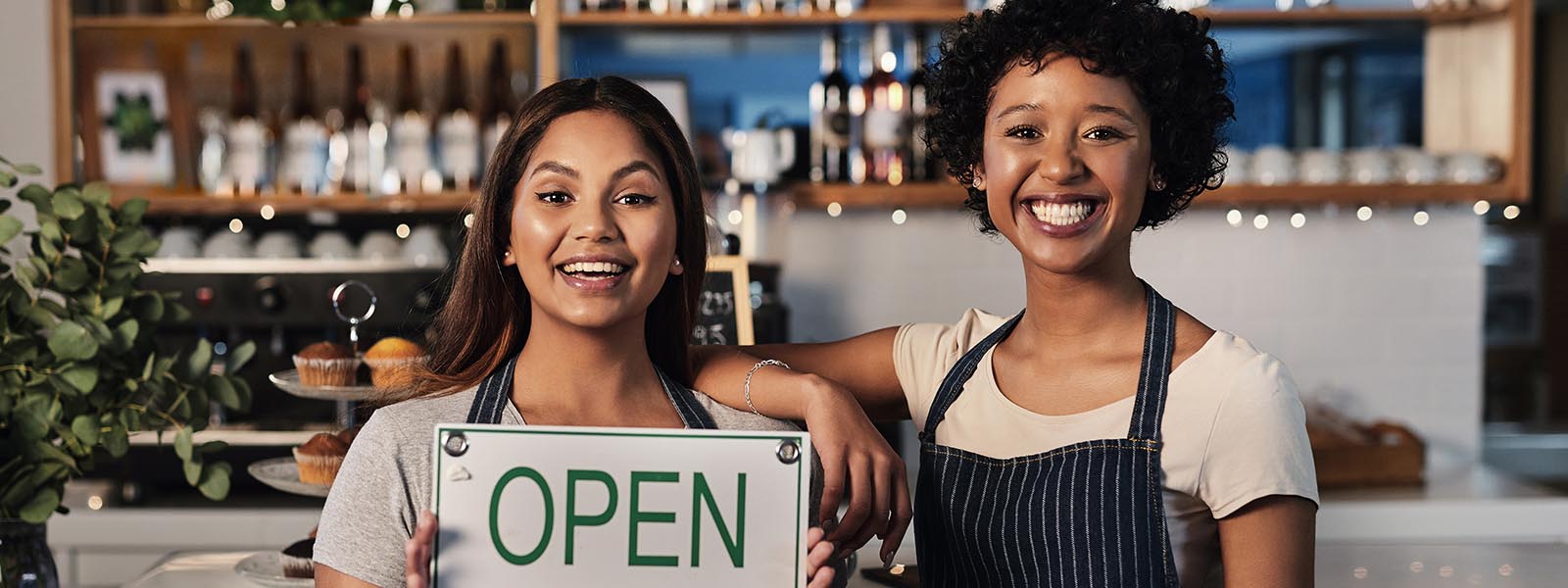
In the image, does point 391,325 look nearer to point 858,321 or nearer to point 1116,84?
point 858,321

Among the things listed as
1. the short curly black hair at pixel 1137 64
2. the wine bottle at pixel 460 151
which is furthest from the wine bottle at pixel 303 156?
the short curly black hair at pixel 1137 64

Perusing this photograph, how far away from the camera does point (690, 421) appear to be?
4.20 feet

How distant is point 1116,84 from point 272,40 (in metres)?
2.42

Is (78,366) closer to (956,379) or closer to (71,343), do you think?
(71,343)

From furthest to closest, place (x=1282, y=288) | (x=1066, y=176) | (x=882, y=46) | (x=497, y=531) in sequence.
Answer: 1. (x=1282, y=288)
2. (x=882, y=46)
3. (x=1066, y=176)
4. (x=497, y=531)

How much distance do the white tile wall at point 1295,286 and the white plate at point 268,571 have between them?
1777 millimetres

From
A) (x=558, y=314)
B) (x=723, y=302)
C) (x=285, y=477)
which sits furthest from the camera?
(x=723, y=302)

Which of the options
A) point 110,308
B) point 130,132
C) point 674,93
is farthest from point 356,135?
point 110,308

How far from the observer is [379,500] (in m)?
1.11

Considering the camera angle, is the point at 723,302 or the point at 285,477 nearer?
the point at 285,477

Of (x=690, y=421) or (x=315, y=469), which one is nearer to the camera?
(x=690, y=421)

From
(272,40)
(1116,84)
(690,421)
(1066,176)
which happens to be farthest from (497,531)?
(272,40)

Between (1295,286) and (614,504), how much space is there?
2.56 metres

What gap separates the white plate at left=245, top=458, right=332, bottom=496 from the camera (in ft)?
5.15
